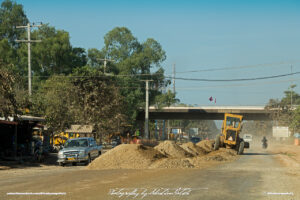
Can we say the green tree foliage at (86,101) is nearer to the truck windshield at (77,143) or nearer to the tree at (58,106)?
the tree at (58,106)

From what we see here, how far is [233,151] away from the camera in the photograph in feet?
129

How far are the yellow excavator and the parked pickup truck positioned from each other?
14408 mm

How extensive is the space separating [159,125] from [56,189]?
120m

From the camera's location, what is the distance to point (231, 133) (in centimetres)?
3928

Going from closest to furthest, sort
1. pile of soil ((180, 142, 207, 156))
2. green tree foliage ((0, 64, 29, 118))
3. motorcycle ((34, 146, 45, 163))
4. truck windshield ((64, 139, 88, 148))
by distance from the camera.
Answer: green tree foliage ((0, 64, 29, 118)) < truck windshield ((64, 139, 88, 148)) < motorcycle ((34, 146, 45, 163)) < pile of soil ((180, 142, 207, 156))

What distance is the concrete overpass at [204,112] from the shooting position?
86875 mm

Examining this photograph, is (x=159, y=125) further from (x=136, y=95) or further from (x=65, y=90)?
(x=65, y=90)

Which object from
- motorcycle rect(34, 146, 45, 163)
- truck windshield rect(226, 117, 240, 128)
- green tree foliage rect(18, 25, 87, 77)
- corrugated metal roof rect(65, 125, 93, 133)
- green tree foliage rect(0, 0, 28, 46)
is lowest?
motorcycle rect(34, 146, 45, 163)

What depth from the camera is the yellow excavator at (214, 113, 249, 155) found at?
3891 cm

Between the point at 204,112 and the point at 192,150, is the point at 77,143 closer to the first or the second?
the point at 192,150

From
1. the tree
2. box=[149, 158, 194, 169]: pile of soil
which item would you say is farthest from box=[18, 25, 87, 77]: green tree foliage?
box=[149, 158, 194, 169]: pile of soil

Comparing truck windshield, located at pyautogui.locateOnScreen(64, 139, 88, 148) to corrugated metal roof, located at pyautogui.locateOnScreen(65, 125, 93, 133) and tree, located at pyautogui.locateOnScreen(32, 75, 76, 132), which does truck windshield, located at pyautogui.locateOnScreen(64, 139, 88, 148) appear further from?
corrugated metal roof, located at pyautogui.locateOnScreen(65, 125, 93, 133)

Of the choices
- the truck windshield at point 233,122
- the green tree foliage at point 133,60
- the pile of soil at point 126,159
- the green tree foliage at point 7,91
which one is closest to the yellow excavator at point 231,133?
the truck windshield at point 233,122

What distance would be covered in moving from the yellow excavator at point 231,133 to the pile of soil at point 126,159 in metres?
13.2
